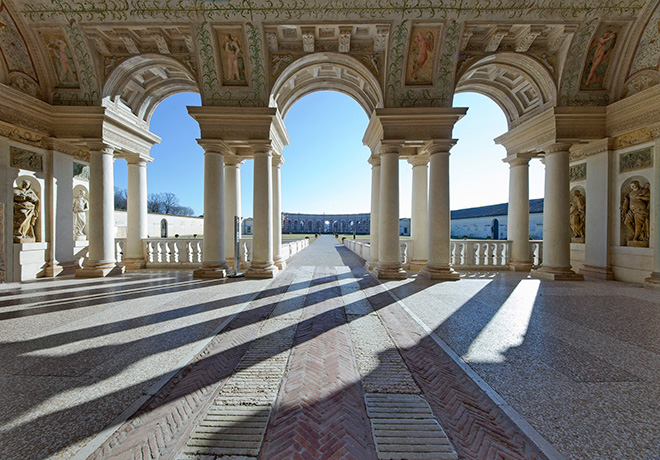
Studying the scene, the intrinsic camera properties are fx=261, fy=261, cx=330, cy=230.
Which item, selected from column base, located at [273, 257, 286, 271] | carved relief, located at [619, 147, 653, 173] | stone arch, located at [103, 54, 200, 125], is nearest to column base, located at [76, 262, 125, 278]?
stone arch, located at [103, 54, 200, 125]

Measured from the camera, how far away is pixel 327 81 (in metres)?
14.1

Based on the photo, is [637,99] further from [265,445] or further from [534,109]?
[265,445]

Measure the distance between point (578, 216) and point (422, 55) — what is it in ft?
35.4

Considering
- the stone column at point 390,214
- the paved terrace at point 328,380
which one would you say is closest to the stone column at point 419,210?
the stone column at point 390,214

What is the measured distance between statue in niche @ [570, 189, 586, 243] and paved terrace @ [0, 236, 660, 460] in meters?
6.67

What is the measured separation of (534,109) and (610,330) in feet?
38.7

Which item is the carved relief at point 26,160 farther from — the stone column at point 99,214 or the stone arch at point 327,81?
the stone arch at point 327,81

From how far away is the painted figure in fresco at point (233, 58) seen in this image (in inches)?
400

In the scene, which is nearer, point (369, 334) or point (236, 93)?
point (369, 334)

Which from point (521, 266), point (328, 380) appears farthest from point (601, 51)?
point (328, 380)

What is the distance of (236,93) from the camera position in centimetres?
1075

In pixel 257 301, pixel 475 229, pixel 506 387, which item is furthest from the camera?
pixel 475 229

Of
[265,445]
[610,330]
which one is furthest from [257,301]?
[610,330]

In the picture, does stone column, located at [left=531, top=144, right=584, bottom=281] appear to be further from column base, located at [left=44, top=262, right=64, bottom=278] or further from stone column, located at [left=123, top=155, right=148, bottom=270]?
column base, located at [left=44, top=262, right=64, bottom=278]
